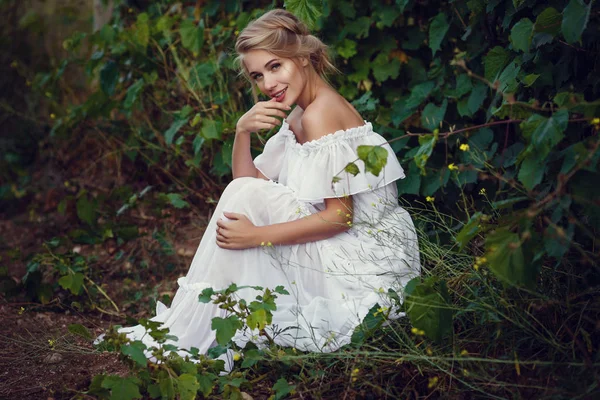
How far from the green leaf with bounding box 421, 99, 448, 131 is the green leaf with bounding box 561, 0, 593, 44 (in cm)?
108

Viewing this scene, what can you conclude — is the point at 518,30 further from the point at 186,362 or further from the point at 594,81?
the point at 186,362

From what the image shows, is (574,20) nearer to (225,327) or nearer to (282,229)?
(282,229)

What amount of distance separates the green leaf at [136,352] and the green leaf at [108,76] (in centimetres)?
214

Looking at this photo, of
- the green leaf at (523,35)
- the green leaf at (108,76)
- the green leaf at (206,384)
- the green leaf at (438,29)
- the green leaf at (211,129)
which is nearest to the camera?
the green leaf at (206,384)

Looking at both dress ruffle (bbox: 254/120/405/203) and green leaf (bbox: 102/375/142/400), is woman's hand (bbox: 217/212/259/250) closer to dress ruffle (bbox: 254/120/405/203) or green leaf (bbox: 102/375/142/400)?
dress ruffle (bbox: 254/120/405/203)

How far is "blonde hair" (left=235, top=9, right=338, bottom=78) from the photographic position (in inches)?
100

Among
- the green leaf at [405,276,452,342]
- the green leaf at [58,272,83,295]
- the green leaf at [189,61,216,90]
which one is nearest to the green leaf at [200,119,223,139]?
the green leaf at [189,61,216,90]

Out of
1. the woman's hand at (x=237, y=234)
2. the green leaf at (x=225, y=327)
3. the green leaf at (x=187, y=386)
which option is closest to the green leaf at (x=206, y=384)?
the green leaf at (x=187, y=386)

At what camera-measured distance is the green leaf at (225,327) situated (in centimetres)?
194

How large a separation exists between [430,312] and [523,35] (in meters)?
1.02

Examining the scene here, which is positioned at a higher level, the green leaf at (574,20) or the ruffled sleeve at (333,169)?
the green leaf at (574,20)

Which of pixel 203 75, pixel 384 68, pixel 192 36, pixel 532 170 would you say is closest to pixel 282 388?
pixel 532 170

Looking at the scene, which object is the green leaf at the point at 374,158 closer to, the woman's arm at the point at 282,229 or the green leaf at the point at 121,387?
the woman's arm at the point at 282,229

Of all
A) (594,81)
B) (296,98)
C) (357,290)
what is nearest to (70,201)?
(296,98)
